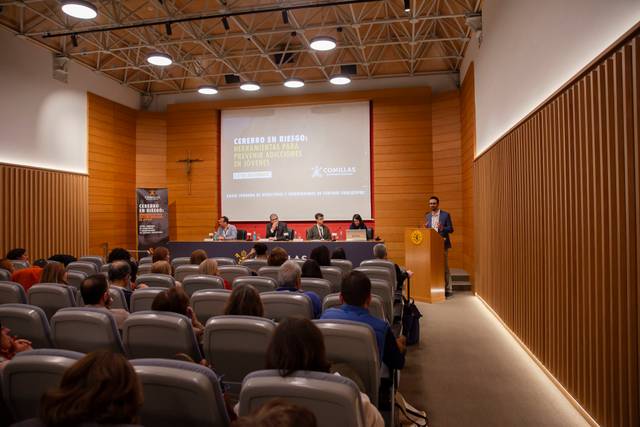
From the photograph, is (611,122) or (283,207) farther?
(283,207)

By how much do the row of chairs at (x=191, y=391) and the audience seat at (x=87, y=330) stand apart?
666mm

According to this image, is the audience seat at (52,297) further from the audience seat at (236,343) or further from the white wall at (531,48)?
the white wall at (531,48)

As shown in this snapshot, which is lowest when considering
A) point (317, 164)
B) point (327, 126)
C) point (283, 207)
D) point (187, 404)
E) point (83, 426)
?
point (187, 404)

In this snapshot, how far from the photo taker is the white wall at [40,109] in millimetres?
8125

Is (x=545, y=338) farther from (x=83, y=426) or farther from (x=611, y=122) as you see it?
(x=83, y=426)

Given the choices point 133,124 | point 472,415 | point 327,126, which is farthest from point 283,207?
point 472,415

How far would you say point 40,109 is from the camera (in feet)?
29.0

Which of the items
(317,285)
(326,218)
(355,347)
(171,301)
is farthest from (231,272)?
(326,218)

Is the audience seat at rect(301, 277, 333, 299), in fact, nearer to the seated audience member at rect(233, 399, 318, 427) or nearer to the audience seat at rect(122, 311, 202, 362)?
the audience seat at rect(122, 311, 202, 362)

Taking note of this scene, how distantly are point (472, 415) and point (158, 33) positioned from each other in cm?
881

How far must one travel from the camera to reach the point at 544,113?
4.10 metres

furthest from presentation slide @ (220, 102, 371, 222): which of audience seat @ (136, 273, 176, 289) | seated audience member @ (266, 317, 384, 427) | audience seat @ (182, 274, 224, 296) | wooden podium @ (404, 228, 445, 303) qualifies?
seated audience member @ (266, 317, 384, 427)

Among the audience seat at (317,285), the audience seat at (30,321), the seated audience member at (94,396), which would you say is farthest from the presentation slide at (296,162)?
the seated audience member at (94,396)

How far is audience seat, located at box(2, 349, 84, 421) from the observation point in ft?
5.42
